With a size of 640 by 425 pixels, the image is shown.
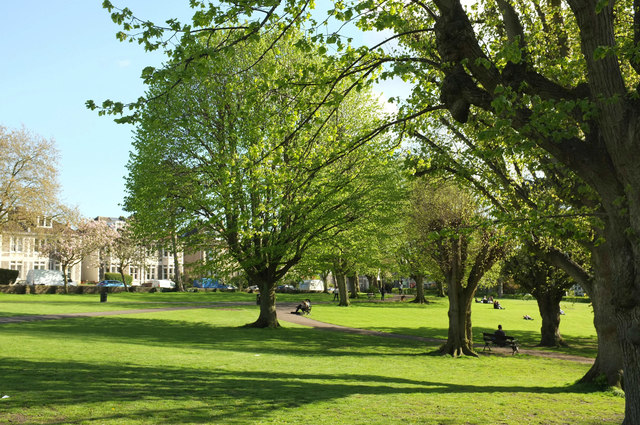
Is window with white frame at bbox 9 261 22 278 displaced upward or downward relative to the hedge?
upward

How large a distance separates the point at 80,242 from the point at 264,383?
6070 centimetres

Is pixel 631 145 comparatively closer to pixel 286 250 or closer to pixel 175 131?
pixel 286 250

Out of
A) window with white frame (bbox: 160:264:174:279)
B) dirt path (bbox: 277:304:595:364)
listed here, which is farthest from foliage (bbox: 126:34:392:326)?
window with white frame (bbox: 160:264:174:279)

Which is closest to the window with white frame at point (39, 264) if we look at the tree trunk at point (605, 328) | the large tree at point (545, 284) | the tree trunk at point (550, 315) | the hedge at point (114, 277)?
the hedge at point (114, 277)

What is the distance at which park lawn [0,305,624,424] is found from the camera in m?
8.38

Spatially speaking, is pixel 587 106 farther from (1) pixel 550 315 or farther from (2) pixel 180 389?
(1) pixel 550 315

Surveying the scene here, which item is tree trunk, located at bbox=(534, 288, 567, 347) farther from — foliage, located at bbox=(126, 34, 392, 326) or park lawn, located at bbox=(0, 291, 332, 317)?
park lawn, located at bbox=(0, 291, 332, 317)

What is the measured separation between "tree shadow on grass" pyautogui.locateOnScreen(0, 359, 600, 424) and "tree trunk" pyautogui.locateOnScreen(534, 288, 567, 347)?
13.7 meters

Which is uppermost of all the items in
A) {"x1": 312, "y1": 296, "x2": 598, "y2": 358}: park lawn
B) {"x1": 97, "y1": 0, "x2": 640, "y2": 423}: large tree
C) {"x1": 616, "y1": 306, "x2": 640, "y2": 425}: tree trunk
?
{"x1": 97, "y1": 0, "x2": 640, "y2": 423}: large tree

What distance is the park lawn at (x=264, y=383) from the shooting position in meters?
8.38

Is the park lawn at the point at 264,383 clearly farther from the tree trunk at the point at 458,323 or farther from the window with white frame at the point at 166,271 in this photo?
the window with white frame at the point at 166,271

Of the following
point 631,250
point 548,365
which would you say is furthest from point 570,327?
point 631,250

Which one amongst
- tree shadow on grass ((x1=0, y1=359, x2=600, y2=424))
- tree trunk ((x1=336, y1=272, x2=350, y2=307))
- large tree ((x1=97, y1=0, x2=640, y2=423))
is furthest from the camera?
tree trunk ((x1=336, y1=272, x2=350, y2=307))

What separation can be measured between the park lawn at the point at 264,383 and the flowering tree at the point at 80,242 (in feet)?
149
